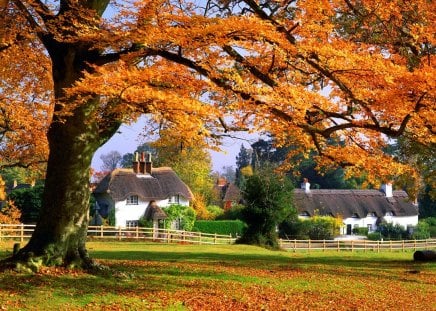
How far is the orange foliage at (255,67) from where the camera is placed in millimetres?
11977

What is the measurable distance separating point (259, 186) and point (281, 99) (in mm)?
24731

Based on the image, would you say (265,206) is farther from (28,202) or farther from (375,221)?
(375,221)

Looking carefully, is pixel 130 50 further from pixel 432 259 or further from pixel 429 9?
pixel 432 259

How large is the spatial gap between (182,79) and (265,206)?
25619 mm

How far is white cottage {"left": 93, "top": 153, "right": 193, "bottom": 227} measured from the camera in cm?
5531

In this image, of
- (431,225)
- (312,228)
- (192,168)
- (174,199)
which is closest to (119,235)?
(174,199)

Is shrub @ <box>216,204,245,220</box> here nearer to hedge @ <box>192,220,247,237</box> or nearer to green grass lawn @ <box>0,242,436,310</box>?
hedge @ <box>192,220,247,237</box>

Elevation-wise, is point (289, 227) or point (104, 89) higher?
point (104, 89)

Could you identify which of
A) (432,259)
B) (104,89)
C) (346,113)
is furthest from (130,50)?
(432,259)

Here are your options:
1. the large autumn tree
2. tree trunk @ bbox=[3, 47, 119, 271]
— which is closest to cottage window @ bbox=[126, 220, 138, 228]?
the large autumn tree

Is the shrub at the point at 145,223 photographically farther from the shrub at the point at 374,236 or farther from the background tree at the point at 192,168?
the shrub at the point at 374,236

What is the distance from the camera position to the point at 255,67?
15141 mm

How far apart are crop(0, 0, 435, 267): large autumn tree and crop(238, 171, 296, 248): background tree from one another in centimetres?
2097

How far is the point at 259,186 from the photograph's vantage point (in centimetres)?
3822
